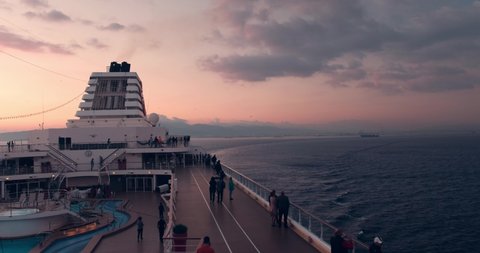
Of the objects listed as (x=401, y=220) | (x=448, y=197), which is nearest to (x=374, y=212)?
(x=401, y=220)

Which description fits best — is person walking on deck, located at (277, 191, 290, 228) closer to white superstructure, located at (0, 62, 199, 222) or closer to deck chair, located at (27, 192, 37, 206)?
deck chair, located at (27, 192, 37, 206)

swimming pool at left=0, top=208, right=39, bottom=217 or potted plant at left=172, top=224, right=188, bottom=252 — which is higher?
potted plant at left=172, top=224, right=188, bottom=252

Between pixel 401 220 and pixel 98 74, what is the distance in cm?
3297

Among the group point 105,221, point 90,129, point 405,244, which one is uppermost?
point 90,129

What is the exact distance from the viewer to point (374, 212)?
37.5m

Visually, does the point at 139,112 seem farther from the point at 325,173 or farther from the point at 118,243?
the point at 325,173

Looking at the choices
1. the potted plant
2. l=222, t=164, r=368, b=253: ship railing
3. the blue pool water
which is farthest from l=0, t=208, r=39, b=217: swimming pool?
the potted plant

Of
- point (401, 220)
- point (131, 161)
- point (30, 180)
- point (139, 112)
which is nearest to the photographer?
point (30, 180)

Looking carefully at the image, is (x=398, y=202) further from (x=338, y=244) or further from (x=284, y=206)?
(x=338, y=244)

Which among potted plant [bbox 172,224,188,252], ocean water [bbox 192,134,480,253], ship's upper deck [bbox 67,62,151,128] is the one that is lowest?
ocean water [bbox 192,134,480,253]

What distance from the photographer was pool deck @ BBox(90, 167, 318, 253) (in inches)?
539

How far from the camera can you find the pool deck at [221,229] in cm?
1370

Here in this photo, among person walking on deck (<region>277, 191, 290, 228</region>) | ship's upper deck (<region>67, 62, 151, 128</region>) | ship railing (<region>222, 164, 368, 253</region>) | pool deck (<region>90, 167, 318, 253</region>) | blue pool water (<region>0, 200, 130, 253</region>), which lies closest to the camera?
ship railing (<region>222, 164, 368, 253</region>)

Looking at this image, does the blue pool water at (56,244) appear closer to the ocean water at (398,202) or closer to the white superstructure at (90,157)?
the white superstructure at (90,157)
